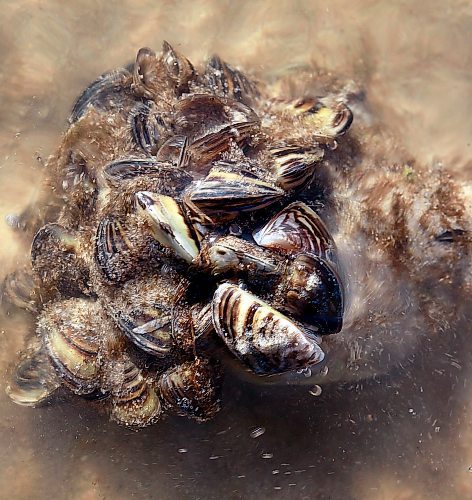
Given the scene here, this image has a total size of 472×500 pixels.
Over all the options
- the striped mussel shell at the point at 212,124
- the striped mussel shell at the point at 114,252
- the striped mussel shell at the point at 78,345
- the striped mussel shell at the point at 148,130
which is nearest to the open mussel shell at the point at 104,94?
the striped mussel shell at the point at 148,130

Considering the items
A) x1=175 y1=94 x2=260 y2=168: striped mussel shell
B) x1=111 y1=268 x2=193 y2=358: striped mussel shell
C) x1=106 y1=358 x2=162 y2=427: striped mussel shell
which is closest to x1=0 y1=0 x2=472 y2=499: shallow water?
x1=106 y1=358 x2=162 y2=427: striped mussel shell

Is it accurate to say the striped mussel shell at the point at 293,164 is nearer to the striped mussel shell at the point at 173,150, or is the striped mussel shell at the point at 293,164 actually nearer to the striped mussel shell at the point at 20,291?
the striped mussel shell at the point at 173,150

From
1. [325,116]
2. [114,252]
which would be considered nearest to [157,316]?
[114,252]

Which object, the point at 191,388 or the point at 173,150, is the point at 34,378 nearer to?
the point at 191,388

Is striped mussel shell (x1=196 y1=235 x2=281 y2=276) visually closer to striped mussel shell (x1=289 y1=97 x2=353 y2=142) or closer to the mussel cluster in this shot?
the mussel cluster

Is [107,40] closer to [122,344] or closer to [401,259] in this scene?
[122,344]
